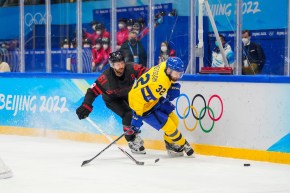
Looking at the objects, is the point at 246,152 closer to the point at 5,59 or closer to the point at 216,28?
the point at 216,28

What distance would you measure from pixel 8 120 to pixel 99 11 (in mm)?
1898

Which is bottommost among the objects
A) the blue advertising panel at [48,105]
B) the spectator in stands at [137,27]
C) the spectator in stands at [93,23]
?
the blue advertising panel at [48,105]

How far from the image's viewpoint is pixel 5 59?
1178 centimetres

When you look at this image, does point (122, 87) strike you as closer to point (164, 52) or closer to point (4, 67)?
point (164, 52)

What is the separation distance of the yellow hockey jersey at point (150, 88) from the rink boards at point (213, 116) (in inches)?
25.5

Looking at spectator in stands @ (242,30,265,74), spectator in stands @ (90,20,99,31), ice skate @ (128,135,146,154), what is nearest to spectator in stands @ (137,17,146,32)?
spectator in stands @ (90,20,99,31)

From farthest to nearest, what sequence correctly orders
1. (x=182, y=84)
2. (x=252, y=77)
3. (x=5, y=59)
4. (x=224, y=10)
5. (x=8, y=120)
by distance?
(x=5, y=59)
(x=8, y=120)
(x=224, y=10)
(x=182, y=84)
(x=252, y=77)

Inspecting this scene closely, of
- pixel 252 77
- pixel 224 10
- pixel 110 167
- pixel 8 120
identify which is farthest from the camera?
pixel 8 120

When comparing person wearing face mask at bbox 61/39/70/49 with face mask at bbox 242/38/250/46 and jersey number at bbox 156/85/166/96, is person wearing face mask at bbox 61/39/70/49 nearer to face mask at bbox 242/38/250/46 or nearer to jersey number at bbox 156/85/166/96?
face mask at bbox 242/38/250/46

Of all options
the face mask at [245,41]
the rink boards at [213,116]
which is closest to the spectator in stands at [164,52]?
the rink boards at [213,116]

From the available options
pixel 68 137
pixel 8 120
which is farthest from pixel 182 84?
pixel 8 120

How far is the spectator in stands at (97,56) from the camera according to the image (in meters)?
10.4

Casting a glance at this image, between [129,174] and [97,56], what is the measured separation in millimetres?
3749

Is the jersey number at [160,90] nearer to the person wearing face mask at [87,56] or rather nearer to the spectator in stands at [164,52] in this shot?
the spectator in stands at [164,52]
